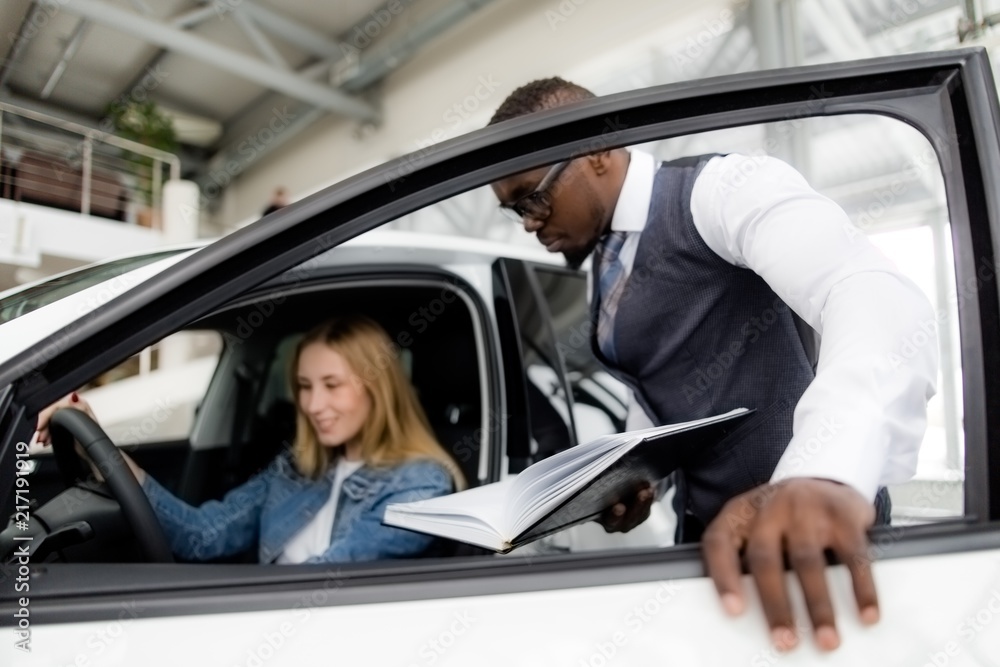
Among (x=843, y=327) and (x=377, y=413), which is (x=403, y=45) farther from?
(x=843, y=327)

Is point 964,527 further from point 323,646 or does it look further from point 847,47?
point 847,47

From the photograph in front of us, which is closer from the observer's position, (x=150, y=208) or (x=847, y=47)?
(x=847, y=47)

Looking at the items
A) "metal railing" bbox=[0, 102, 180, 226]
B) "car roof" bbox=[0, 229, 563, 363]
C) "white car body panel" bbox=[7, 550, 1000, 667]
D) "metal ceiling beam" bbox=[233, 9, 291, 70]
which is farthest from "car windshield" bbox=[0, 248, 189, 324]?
"metal ceiling beam" bbox=[233, 9, 291, 70]

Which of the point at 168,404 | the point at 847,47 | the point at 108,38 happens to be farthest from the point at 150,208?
the point at 847,47

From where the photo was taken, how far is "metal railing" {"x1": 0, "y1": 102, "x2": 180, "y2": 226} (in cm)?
488

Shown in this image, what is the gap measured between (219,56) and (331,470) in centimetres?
510

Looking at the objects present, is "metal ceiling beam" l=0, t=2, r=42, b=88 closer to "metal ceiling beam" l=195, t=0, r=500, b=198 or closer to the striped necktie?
"metal ceiling beam" l=195, t=0, r=500, b=198

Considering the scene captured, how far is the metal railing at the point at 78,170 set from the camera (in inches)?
192

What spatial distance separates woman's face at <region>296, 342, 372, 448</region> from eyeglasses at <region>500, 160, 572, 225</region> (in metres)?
0.55

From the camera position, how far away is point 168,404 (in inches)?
94.3

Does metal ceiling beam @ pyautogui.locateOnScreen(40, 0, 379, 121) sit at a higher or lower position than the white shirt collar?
higher

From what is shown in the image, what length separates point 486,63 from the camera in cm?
502

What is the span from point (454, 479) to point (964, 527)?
97 cm

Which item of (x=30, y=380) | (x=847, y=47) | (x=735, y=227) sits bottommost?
(x=30, y=380)
